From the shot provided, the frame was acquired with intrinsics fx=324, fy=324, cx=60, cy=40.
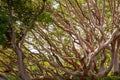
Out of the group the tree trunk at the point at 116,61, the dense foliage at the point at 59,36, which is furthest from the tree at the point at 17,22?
the tree trunk at the point at 116,61

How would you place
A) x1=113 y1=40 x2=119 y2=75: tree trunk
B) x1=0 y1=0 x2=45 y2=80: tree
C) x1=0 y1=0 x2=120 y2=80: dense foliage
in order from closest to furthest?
1. x1=0 y1=0 x2=45 y2=80: tree
2. x1=0 y1=0 x2=120 y2=80: dense foliage
3. x1=113 y1=40 x2=119 y2=75: tree trunk

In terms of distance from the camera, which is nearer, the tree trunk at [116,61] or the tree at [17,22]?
the tree at [17,22]

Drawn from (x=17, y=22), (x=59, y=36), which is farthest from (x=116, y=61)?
(x=17, y=22)

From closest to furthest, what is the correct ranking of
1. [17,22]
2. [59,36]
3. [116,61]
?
1. [17,22]
2. [116,61]
3. [59,36]

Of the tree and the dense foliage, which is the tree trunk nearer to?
the dense foliage

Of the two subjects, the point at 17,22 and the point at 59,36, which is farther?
the point at 59,36

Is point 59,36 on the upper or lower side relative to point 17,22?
upper

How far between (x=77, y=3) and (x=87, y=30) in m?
0.88

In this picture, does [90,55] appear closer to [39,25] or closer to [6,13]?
[39,25]

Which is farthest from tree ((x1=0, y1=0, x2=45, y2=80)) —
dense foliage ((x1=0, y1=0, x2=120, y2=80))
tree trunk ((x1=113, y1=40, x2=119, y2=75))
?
tree trunk ((x1=113, y1=40, x2=119, y2=75))

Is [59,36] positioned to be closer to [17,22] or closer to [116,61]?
[116,61]

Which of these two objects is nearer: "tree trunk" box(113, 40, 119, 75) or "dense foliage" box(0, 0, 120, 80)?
"dense foliage" box(0, 0, 120, 80)

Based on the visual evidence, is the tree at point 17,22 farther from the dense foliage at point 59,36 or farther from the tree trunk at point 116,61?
the tree trunk at point 116,61

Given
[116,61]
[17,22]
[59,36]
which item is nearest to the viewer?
[17,22]
